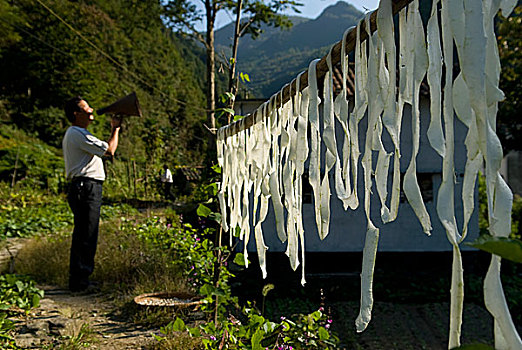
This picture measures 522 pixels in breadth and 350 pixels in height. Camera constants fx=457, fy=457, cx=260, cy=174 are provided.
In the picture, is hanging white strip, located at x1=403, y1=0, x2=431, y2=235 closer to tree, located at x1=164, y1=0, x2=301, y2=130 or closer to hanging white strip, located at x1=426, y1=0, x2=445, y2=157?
hanging white strip, located at x1=426, y1=0, x2=445, y2=157

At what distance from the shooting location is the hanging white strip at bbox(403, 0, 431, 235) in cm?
64

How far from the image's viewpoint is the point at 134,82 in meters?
21.5

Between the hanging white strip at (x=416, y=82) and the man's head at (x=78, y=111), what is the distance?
3255mm

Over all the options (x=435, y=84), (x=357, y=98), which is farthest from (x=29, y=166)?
(x=435, y=84)

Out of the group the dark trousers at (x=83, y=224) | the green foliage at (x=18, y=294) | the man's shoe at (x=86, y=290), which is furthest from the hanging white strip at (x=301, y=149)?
the man's shoe at (x=86, y=290)

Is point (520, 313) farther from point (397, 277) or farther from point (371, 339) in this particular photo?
point (371, 339)

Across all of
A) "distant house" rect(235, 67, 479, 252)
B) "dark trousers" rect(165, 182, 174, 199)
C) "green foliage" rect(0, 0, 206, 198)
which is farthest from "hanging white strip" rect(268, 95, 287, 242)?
"dark trousers" rect(165, 182, 174, 199)

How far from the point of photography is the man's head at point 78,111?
3559mm

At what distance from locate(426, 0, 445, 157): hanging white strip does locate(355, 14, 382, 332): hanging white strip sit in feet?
0.45

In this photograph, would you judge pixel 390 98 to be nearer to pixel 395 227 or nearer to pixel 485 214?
pixel 395 227

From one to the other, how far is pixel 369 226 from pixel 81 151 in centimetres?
320

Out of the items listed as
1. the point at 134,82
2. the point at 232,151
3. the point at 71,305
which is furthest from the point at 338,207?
the point at 134,82

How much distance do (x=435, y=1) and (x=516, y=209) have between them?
13.9 m

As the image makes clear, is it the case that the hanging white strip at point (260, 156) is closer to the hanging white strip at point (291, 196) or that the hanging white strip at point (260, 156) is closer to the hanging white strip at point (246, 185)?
the hanging white strip at point (246, 185)
